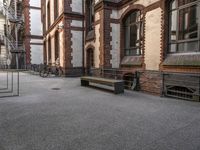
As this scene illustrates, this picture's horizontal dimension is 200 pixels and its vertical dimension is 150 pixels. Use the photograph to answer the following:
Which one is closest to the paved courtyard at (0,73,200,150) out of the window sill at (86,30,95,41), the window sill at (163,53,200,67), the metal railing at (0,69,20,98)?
the window sill at (163,53,200,67)

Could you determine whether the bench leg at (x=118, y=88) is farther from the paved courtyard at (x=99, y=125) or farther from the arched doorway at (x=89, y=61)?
the arched doorway at (x=89, y=61)

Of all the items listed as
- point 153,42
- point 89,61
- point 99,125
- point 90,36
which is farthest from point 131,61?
point 99,125

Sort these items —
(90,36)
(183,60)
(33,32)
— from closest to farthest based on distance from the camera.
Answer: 1. (183,60)
2. (90,36)
3. (33,32)

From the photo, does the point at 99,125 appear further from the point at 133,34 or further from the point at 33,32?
the point at 33,32

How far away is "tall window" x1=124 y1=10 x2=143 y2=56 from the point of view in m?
9.86

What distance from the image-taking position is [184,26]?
7.47 metres

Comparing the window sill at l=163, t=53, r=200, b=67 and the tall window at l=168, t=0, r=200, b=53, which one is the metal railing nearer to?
the window sill at l=163, t=53, r=200, b=67

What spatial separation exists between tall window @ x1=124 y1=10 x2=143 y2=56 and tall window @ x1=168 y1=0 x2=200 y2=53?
202 cm

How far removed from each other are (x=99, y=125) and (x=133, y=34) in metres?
7.31

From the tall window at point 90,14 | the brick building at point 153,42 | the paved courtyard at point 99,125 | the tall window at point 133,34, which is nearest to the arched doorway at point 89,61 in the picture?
the brick building at point 153,42

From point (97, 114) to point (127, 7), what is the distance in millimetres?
7264

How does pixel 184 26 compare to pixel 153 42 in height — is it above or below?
above

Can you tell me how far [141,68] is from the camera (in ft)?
30.2

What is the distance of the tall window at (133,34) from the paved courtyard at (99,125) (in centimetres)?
435
